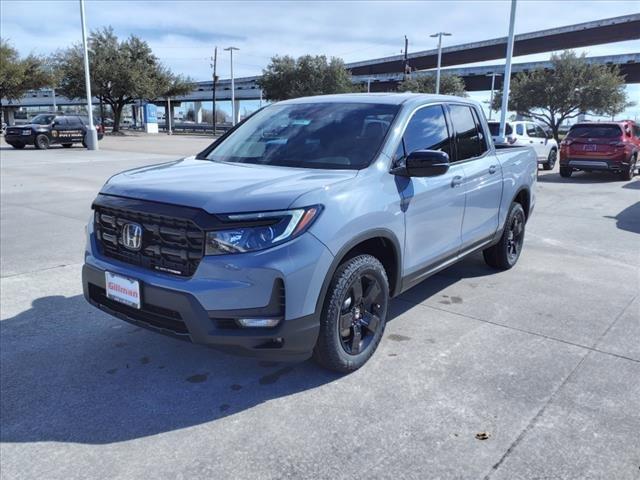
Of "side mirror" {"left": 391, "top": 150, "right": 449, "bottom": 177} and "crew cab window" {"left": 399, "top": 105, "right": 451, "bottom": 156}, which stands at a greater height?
"crew cab window" {"left": 399, "top": 105, "right": 451, "bottom": 156}

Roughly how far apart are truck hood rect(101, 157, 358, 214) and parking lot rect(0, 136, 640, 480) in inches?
48.4

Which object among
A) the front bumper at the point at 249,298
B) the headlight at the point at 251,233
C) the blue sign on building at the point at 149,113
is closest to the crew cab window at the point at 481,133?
the front bumper at the point at 249,298

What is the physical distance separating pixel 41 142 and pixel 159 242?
27641 mm

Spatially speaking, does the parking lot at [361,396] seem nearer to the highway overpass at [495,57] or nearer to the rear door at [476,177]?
the rear door at [476,177]

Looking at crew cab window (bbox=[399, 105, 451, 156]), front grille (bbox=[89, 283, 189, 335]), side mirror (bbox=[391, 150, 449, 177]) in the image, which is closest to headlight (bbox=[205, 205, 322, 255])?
front grille (bbox=[89, 283, 189, 335])

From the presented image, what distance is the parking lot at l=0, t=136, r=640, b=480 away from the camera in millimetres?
2680

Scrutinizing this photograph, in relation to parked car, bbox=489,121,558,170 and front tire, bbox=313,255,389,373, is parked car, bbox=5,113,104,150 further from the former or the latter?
front tire, bbox=313,255,389,373

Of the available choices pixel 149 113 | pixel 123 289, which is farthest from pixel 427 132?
pixel 149 113

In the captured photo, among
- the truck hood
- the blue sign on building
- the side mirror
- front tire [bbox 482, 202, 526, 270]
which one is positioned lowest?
front tire [bbox 482, 202, 526, 270]

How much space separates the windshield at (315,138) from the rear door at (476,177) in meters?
1.00

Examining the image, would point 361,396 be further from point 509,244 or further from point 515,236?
point 515,236

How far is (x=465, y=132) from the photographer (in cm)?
489

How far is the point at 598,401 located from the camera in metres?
3.22

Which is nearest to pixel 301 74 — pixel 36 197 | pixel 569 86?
pixel 569 86
